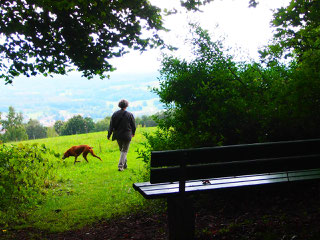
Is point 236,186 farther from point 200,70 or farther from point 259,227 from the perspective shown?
point 200,70

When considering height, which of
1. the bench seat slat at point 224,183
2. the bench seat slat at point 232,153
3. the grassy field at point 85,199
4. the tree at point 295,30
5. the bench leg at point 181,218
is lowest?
the grassy field at point 85,199

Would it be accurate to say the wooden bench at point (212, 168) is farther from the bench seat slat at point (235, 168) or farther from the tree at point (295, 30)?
the tree at point (295, 30)

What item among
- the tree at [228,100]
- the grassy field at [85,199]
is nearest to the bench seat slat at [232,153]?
the tree at [228,100]

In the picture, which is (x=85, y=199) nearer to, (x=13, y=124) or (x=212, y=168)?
(x=212, y=168)

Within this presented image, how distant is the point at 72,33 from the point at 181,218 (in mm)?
5249

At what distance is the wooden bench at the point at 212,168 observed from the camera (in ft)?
10.0

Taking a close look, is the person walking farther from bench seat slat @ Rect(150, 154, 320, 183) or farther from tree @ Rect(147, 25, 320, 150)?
bench seat slat @ Rect(150, 154, 320, 183)

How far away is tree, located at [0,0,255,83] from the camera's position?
21.6 feet

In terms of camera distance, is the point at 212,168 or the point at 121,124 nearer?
the point at 212,168

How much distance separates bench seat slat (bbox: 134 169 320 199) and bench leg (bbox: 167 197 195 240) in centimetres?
12

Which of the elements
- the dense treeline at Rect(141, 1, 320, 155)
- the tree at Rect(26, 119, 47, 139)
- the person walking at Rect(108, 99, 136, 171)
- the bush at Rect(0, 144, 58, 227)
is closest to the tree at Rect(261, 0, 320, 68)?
the dense treeline at Rect(141, 1, 320, 155)

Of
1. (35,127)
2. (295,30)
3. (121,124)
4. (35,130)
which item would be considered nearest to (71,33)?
(121,124)

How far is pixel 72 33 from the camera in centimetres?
686

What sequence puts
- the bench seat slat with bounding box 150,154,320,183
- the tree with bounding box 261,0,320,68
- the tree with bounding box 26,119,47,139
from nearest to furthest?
the bench seat slat with bounding box 150,154,320,183 < the tree with bounding box 261,0,320,68 < the tree with bounding box 26,119,47,139
